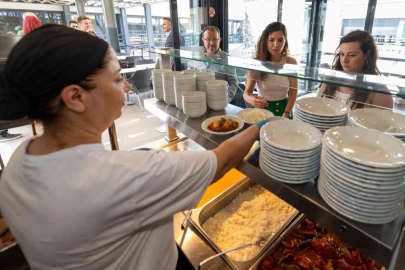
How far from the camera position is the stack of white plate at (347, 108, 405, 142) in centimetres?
84

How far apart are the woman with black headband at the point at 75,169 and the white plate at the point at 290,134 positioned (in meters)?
0.31

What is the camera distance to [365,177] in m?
0.56

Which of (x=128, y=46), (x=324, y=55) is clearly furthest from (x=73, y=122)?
(x=128, y=46)

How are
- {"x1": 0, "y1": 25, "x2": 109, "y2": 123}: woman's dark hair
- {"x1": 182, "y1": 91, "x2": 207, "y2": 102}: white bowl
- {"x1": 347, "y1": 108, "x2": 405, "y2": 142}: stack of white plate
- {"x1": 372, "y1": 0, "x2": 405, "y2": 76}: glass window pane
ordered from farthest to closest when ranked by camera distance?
1. {"x1": 372, "y1": 0, "x2": 405, "y2": 76}: glass window pane
2. {"x1": 182, "y1": 91, "x2": 207, "y2": 102}: white bowl
3. {"x1": 347, "y1": 108, "x2": 405, "y2": 142}: stack of white plate
4. {"x1": 0, "y1": 25, "x2": 109, "y2": 123}: woman's dark hair

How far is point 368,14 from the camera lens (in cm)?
411

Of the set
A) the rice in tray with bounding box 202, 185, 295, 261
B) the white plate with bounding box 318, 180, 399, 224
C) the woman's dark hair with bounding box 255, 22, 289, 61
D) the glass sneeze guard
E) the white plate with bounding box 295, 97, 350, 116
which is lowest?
the rice in tray with bounding box 202, 185, 295, 261

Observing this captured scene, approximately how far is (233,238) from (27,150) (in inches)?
38.7

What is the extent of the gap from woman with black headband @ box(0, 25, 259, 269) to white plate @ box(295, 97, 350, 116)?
1.98ft

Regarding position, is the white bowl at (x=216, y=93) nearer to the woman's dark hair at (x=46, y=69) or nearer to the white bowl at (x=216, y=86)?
the white bowl at (x=216, y=86)

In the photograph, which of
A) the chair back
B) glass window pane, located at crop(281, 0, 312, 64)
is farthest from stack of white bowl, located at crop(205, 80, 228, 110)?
glass window pane, located at crop(281, 0, 312, 64)

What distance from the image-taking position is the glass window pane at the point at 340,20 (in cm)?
427

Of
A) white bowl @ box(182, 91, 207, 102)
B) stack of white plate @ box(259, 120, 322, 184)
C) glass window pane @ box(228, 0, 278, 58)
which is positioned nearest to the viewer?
stack of white plate @ box(259, 120, 322, 184)

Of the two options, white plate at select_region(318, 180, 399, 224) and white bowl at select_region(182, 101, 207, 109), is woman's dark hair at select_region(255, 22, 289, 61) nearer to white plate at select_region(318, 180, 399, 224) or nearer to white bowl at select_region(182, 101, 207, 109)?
white bowl at select_region(182, 101, 207, 109)

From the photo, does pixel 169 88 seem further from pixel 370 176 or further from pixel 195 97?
pixel 370 176
